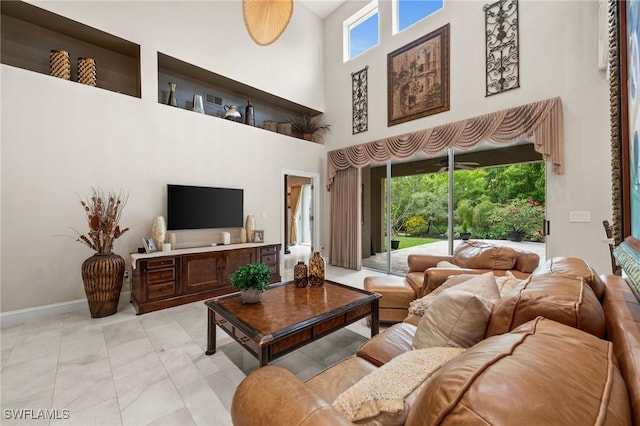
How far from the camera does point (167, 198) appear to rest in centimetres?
388

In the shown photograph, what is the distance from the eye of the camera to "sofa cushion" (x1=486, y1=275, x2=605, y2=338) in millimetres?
877

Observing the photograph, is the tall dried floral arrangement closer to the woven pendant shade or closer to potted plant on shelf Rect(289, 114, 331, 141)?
the woven pendant shade

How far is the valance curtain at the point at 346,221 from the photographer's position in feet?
17.8

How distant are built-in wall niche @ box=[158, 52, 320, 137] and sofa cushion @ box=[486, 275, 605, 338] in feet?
16.8

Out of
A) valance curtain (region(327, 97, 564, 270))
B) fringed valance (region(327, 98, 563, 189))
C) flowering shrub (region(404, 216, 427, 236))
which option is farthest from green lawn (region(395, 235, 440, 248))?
fringed valance (region(327, 98, 563, 189))

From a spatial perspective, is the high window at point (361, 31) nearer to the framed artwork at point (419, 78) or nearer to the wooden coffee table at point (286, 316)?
the framed artwork at point (419, 78)

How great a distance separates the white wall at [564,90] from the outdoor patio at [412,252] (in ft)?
1.27

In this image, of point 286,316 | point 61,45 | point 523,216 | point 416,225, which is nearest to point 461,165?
point 523,216

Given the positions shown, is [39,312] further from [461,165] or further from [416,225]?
[461,165]

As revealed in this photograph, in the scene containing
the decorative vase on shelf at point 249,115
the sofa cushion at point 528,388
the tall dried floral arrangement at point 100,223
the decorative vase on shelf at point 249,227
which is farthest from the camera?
the decorative vase on shelf at point 249,115

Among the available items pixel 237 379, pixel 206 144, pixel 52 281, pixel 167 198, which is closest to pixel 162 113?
pixel 206 144

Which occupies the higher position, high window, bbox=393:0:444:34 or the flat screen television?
high window, bbox=393:0:444:34

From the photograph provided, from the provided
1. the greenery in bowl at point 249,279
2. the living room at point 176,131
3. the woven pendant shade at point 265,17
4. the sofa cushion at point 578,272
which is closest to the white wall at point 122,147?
the living room at point 176,131

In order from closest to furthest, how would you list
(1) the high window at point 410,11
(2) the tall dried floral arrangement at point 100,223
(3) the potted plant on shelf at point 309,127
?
1. (2) the tall dried floral arrangement at point 100,223
2. (1) the high window at point 410,11
3. (3) the potted plant on shelf at point 309,127
